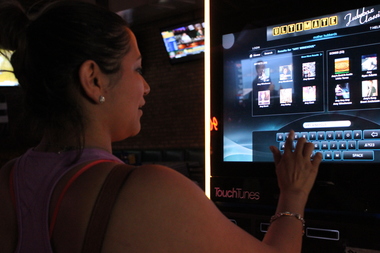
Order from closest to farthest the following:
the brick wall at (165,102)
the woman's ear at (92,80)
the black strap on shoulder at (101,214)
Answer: the black strap on shoulder at (101,214) < the woman's ear at (92,80) < the brick wall at (165,102)

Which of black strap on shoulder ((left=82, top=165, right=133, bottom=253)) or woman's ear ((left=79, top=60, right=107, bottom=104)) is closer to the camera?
black strap on shoulder ((left=82, top=165, right=133, bottom=253))

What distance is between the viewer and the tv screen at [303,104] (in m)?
0.96

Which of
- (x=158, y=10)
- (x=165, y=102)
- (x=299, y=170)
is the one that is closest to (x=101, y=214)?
(x=299, y=170)

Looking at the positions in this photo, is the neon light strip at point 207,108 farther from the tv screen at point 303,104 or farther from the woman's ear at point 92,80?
the woman's ear at point 92,80

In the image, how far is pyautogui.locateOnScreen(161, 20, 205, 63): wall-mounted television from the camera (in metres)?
5.40

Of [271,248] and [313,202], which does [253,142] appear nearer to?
[313,202]

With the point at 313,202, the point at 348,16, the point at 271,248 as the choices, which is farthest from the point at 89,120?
the point at 348,16

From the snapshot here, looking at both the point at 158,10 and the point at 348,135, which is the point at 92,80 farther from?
the point at 158,10

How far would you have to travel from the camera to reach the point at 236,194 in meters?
1.14

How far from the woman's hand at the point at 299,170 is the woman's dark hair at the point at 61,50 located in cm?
48

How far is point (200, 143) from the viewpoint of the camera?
18.5 feet

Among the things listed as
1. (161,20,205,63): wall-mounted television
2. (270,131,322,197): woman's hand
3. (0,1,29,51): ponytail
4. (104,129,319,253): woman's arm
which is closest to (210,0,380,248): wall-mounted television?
(270,131,322,197): woman's hand

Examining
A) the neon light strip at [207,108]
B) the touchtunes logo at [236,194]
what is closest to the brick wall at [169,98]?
the neon light strip at [207,108]

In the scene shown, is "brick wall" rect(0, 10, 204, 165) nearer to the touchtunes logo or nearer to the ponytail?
the touchtunes logo
